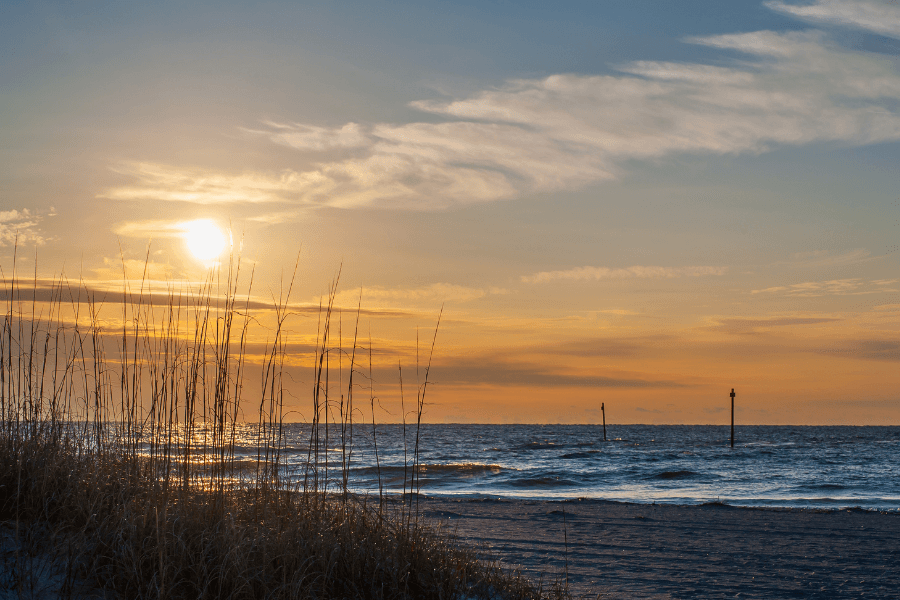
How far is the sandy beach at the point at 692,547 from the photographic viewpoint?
6426 mm

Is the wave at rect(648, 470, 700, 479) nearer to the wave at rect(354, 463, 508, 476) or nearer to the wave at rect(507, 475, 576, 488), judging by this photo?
the wave at rect(507, 475, 576, 488)

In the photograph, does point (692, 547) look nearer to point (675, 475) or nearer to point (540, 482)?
point (540, 482)

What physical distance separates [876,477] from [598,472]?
29.5 feet

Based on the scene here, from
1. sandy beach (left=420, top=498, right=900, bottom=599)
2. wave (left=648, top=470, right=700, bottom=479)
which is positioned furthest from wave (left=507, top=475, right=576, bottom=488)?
sandy beach (left=420, top=498, right=900, bottom=599)

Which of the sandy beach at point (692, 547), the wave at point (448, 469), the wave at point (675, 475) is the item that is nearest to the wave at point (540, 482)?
the wave at point (448, 469)

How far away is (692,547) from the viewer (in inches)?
331

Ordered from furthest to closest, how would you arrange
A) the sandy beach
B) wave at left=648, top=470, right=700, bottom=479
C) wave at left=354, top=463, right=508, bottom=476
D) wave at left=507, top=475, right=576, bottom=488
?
wave at left=648, top=470, right=700, bottom=479 < wave at left=354, top=463, right=508, bottom=476 < wave at left=507, top=475, right=576, bottom=488 < the sandy beach

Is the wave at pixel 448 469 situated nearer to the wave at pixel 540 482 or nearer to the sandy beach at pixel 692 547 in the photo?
the wave at pixel 540 482

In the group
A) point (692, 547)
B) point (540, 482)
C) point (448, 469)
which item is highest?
point (692, 547)

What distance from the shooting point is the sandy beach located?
6426mm

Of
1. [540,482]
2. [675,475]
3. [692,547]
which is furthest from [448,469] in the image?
[692,547]

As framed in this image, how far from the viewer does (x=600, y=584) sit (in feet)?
20.8

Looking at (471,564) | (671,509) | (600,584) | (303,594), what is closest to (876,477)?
(671,509)

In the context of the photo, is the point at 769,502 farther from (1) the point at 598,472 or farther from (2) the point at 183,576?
(2) the point at 183,576
